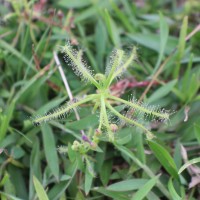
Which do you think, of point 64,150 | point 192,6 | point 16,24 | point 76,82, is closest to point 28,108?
point 76,82

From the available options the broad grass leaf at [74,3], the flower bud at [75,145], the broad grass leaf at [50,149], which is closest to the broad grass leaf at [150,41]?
the broad grass leaf at [74,3]

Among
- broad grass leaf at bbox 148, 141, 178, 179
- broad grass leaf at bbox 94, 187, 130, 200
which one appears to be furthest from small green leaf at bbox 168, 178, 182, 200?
broad grass leaf at bbox 94, 187, 130, 200

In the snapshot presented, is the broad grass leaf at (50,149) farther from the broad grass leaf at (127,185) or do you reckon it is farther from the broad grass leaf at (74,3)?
the broad grass leaf at (74,3)

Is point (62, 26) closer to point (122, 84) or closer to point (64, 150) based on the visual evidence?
point (122, 84)

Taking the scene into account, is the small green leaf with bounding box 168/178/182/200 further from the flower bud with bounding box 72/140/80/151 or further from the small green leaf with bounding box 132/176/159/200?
the flower bud with bounding box 72/140/80/151

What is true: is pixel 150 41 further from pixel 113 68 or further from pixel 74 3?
pixel 113 68
